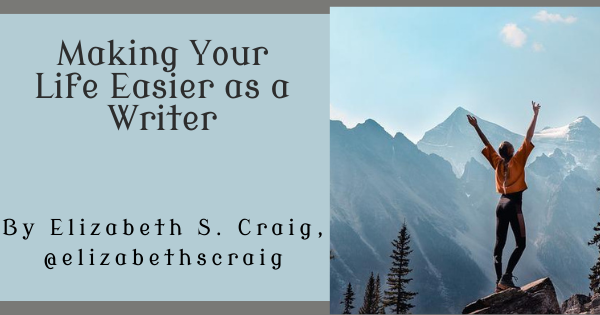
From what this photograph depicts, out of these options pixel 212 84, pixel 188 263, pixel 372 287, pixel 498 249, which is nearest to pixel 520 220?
pixel 498 249

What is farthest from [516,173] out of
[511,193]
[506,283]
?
[506,283]

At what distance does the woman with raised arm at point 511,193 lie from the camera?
15672 mm

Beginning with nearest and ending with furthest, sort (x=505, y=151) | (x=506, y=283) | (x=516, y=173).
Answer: (x=516, y=173)
(x=506, y=283)
(x=505, y=151)

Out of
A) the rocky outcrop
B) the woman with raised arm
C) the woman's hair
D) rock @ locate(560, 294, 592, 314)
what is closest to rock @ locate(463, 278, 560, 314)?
the woman with raised arm

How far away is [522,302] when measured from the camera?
1548 centimetres

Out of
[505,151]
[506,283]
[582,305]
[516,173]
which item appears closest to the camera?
[516,173]

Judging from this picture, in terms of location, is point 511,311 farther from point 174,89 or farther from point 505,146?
point 174,89

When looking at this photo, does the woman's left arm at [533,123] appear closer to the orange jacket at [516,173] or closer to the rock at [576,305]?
the orange jacket at [516,173]

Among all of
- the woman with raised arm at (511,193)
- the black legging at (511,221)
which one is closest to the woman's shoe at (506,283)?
the woman with raised arm at (511,193)

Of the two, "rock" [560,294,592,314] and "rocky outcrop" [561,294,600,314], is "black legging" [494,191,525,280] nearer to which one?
"rocky outcrop" [561,294,600,314]

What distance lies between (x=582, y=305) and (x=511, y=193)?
6617 mm

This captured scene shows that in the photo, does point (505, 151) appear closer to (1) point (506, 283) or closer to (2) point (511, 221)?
(2) point (511, 221)

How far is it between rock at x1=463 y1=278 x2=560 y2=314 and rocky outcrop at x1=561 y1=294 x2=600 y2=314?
424cm

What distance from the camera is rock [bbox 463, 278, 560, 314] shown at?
15398 millimetres
